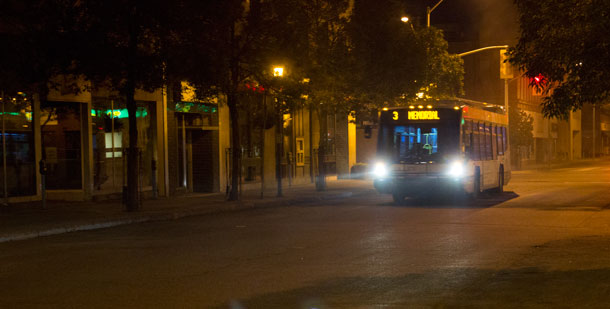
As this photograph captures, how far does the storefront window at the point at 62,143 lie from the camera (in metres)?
21.2

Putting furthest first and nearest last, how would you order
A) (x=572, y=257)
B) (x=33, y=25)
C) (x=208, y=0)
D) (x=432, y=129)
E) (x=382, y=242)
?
(x=432, y=129) < (x=208, y=0) < (x=33, y=25) < (x=382, y=242) < (x=572, y=257)

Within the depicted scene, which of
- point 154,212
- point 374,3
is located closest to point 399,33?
point 374,3

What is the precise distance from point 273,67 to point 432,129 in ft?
18.0

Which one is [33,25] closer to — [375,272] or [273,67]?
[273,67]

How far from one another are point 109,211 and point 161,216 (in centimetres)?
159

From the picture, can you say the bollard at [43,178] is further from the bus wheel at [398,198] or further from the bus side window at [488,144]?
the bus side window at [488,144]

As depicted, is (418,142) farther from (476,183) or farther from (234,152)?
(234,152)

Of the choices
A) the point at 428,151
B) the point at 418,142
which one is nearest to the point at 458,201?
the point at 428,151

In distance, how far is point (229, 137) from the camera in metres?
28.4

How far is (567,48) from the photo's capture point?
1502 centimetres

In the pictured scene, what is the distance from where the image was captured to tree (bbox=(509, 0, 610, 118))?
1456 centimetres

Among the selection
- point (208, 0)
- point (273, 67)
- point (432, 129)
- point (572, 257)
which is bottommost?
point (572, 257)

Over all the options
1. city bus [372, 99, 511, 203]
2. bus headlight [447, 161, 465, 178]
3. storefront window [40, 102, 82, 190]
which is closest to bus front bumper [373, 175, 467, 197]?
city bus [372, 99, 511, 203]

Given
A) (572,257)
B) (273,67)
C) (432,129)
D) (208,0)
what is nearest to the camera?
(572,257)
